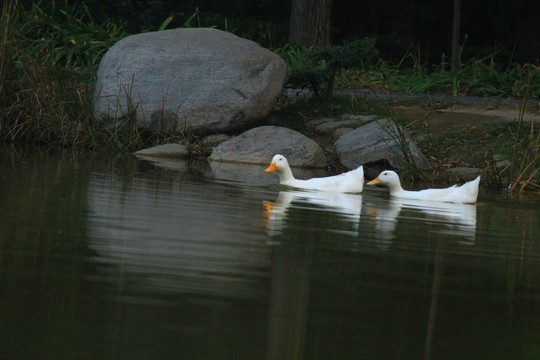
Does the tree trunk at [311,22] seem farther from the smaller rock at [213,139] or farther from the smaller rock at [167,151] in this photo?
the smaller rock at [167,151]

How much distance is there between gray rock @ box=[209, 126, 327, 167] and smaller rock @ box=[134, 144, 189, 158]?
473 mm

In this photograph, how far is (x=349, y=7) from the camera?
26.0m

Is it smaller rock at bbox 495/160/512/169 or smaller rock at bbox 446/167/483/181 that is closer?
smaller rock at bbox 446/167/483/181

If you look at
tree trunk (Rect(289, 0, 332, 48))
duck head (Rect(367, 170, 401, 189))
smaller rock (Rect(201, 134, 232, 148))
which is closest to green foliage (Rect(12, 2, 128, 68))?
tree trunk (Rect(289, 0, 332, 48))

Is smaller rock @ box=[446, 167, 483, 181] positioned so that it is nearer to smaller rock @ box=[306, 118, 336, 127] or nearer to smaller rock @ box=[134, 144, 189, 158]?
smaller rock @ box=[306, 118, 336, 127]

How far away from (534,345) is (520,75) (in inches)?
577

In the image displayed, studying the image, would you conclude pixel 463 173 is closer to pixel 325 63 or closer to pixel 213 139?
pixel 213 139

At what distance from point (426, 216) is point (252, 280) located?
396cm

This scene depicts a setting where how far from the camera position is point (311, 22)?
19625 mm

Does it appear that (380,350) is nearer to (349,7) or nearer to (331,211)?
(331,211)

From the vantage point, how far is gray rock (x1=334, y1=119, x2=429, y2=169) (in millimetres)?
13016

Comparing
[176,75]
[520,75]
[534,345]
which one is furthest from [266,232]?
[520,75]

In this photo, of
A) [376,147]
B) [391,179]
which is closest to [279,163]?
[391,179]

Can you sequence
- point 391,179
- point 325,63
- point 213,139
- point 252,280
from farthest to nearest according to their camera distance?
point 325,63, point 213,139, point 391,179, point 252,280
